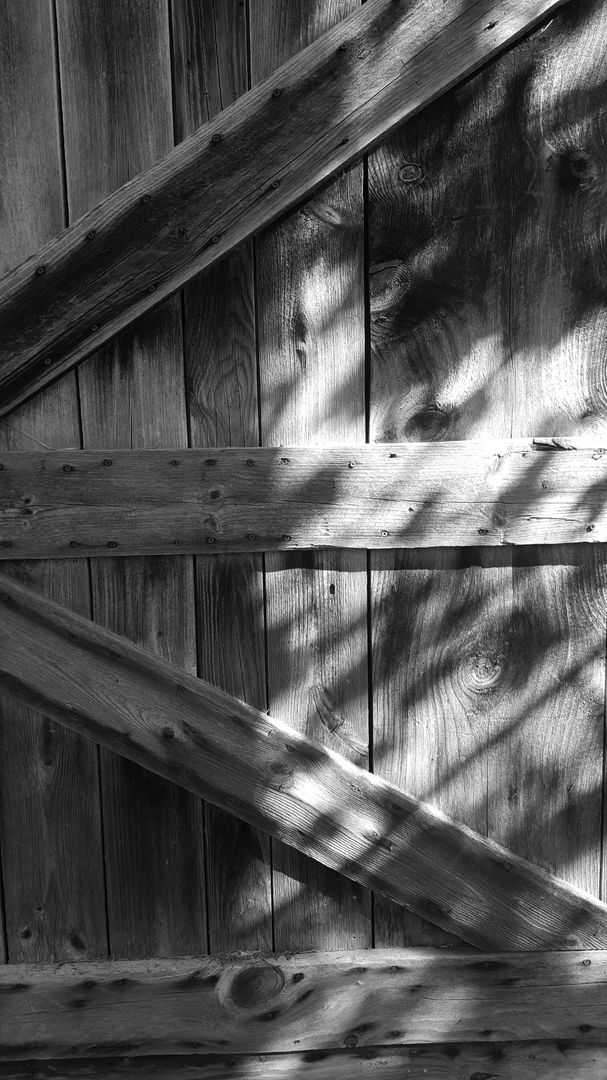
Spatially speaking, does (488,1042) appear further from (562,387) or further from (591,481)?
(562,387)

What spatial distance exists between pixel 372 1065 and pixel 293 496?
146 cm

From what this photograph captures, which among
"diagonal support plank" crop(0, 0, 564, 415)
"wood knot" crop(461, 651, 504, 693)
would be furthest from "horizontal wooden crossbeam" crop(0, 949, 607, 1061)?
"diagonal support plank" crop(0, 0, 564, 415)

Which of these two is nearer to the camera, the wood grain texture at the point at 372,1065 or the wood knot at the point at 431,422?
the wood knot at the point at 431,422

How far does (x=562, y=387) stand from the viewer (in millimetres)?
1838

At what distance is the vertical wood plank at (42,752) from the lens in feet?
5.64

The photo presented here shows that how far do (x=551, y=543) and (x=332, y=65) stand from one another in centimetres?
116

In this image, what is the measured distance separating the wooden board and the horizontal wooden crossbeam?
0.40ft

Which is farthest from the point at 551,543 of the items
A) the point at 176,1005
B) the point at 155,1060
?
the point at 155,1060

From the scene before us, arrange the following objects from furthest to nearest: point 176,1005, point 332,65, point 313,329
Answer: point 176,1005 → point 313,329 → point 332,65

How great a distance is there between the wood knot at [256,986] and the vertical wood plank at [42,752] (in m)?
0.35

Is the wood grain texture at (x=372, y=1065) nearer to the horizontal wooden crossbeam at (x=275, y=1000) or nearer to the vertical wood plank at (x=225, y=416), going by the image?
the horizontal wooden crossbeam at (x=275, y=1000)

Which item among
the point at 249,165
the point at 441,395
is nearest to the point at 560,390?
the point at 441,395

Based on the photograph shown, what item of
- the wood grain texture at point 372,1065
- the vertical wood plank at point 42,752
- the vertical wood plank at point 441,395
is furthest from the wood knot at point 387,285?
the wood grain texture at point 372,1065

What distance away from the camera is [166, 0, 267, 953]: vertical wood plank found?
1690 millimetres
